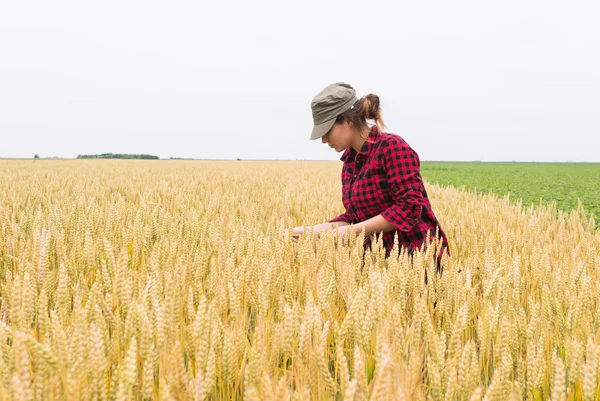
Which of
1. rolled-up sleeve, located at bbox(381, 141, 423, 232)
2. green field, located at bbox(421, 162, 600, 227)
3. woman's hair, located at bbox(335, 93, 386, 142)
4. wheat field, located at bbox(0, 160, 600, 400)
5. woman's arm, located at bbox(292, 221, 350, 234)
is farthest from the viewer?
green field, located at bbox(421, 162, 600, 227)

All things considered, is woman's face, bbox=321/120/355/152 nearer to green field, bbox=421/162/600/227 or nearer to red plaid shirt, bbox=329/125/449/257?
red plaid shirt, bbox=329/125/449/257

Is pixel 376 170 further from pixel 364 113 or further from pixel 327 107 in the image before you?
pixel 327 107

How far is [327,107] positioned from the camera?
2566 mm

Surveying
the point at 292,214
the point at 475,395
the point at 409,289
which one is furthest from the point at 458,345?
the point at 292,214

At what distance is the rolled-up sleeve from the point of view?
246cm

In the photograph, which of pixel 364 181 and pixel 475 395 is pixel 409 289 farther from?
pixel 364 181

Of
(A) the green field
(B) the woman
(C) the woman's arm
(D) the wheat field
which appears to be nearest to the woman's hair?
(B) the woman

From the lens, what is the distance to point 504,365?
0.86m

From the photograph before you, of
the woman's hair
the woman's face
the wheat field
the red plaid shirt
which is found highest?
the woman's hair

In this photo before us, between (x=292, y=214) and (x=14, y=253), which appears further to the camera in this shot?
(x=292, y=214)

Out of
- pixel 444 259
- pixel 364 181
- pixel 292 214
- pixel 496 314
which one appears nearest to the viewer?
pixel 496 314

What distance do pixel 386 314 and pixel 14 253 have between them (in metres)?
1.47

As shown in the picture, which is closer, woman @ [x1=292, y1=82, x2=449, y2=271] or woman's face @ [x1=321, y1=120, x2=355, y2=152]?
woman @ [x1=292, y1=82, x2=449, y2=271]

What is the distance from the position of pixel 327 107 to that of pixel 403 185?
0.63m
